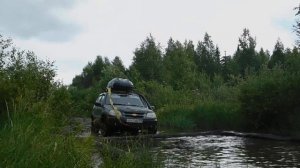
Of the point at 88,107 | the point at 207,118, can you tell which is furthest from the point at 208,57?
the point at 207,118

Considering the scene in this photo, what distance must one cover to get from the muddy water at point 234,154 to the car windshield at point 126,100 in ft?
11.8

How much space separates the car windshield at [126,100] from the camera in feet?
62.1

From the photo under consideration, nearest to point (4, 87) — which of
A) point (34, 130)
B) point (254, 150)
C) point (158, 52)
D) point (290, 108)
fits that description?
point (34, 130)

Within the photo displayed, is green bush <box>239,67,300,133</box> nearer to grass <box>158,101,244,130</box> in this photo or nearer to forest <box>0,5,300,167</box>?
forest <box>0,5,300,167</box>

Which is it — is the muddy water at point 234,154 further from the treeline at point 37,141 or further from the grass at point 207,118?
the grass at point 207,118

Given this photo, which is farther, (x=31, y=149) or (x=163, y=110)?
(x=163, y=110)

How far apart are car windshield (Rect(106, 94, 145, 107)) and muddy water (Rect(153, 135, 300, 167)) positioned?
3.60 metres

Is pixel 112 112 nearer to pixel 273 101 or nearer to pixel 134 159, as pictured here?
pixel 273 101

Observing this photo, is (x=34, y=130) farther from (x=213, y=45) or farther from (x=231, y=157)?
(x=213, y=45)

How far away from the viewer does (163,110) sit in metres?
29.0

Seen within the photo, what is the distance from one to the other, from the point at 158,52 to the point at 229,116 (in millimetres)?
42536

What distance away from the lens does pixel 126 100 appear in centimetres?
1917

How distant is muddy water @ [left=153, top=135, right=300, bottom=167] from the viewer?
1037 centimetres

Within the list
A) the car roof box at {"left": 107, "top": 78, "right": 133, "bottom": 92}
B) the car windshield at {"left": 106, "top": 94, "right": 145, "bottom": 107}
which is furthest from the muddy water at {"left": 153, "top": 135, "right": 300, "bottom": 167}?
the car roof box at {"left": 107, "top": 78, "right": 133, "bottom": 92}
